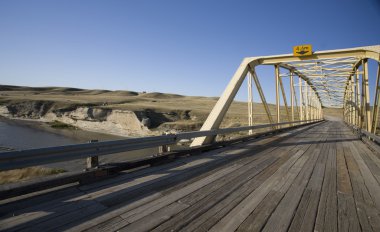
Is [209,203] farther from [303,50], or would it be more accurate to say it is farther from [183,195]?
[303,50]

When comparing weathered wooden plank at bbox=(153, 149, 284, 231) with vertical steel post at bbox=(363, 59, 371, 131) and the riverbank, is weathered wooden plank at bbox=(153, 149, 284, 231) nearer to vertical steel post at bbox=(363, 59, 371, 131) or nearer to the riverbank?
vertical steel post at bbox=(363, 59, 371, 131)

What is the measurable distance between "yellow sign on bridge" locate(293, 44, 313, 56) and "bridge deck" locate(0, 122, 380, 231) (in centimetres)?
912

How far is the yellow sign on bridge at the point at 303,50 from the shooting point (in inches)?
499

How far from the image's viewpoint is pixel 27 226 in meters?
2.60

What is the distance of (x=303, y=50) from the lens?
42.4 ft

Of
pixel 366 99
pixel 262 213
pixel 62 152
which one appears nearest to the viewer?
pixel 262 213

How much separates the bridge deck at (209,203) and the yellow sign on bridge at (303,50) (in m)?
9.12

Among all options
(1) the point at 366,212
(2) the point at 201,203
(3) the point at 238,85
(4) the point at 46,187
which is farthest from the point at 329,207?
(3) the point at 238,85

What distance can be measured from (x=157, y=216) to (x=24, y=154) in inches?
89.1

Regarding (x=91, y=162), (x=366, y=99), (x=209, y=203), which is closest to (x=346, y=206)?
(x=209, y=203)

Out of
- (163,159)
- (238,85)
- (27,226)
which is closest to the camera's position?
(27,226)

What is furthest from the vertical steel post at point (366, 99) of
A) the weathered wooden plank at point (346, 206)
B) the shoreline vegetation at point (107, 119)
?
the shoreline vegetation at point (107, 119)

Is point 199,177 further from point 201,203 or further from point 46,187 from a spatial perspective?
point 46,187

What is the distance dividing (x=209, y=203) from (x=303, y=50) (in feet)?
41.1
